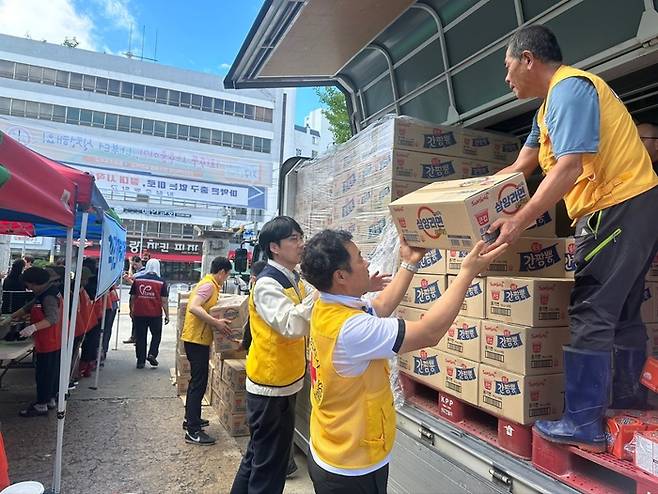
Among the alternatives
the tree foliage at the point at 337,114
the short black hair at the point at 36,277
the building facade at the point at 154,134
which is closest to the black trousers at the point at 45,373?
the short black hair at the point at 36,277

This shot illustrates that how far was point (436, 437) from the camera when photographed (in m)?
2.46

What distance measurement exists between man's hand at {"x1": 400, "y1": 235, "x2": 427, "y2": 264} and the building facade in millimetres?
25646

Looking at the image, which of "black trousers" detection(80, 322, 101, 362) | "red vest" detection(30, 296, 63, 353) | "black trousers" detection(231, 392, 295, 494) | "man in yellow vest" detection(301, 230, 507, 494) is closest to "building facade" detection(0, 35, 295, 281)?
"black trousers" detection(80, 322, 101, 362)

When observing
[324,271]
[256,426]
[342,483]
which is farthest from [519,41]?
[256,426]

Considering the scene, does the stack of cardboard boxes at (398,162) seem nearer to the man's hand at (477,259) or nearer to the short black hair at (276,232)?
the short black hair at (276,232)

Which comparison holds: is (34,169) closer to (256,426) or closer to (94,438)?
(256,426)

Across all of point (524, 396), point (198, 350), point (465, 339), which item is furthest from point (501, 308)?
point (198, 350)

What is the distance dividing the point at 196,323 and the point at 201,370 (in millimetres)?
476

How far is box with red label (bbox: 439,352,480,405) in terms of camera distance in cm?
248

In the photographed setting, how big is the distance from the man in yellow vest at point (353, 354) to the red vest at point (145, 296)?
21.3ft

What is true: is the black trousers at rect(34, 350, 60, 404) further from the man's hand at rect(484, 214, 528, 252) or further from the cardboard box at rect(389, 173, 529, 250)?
the man's hand at rect(484, 214, 528, 252)

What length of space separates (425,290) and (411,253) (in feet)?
2.37

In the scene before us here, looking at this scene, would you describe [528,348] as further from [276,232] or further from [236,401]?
[236,401]

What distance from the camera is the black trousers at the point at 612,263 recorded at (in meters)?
1.90
